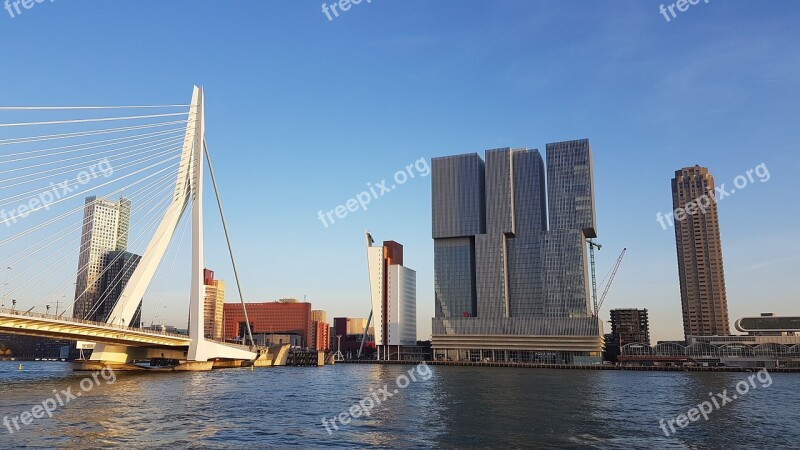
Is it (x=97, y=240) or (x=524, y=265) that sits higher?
(x=97, y=240)

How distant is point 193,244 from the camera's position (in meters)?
79.8

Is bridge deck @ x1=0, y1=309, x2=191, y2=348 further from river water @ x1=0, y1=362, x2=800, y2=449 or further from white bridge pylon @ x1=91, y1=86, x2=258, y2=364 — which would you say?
river water @ x1=0, y1=362, x2=800, y2=449

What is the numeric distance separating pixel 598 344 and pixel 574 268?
23.5 m

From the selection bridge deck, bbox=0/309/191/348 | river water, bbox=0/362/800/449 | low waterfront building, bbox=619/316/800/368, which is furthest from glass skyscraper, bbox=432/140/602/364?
river water, bbox=0/362/800/449

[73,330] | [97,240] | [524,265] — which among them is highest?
[97,240]

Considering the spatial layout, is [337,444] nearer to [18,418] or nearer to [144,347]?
[18,418]

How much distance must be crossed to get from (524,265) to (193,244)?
12848 centimetres

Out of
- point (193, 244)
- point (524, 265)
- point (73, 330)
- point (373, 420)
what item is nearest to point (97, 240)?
point (193, 244)

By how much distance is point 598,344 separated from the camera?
174m

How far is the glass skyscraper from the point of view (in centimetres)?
18062

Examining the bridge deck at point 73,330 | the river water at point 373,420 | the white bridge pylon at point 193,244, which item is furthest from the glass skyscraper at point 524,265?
the river water at point 373,420

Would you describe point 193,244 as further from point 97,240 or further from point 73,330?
point 97,240

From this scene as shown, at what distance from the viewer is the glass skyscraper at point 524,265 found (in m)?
181

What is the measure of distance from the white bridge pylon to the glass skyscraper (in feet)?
372
